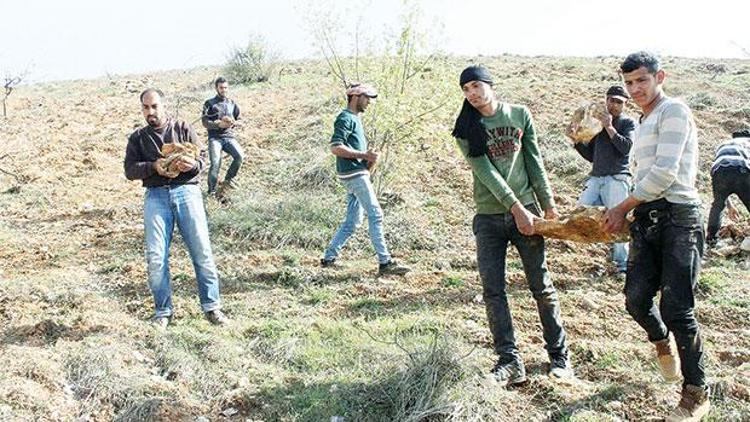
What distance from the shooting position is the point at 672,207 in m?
3.33

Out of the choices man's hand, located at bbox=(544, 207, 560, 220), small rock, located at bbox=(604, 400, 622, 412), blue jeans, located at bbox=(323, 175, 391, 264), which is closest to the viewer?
small rock, located at bbox=(604, 400, 622, 412)

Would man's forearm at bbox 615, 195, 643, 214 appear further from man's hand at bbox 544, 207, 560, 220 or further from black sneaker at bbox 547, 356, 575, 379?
black sneaker at bbox 547, 356, 575, 379

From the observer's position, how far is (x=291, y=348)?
4465 millimetres

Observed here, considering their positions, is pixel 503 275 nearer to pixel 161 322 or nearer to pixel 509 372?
pixel 509 372

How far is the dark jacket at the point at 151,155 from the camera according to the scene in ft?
16.0

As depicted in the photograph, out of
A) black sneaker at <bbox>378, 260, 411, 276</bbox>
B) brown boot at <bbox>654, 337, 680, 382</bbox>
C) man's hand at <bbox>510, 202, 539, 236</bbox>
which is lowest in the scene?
black sneaker at <bbox>378, 260, 411, 276</bbox>

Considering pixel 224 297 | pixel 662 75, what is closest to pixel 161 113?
pixel 224 297

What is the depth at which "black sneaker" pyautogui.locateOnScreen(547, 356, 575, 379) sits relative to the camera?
3.90 m

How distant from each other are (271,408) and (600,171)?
3725 millimetres

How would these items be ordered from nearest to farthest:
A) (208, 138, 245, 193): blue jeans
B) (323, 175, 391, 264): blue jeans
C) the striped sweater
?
the striped sweater → (323, 175, 391, 264): blue jeans → (208, 138, 245, 193): blue jeans

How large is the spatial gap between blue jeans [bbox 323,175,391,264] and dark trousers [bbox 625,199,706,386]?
3.08 meters

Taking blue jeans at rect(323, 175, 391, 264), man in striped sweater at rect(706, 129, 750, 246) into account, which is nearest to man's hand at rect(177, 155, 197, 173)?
blue jeans at rect(323, 175, 391, 264)

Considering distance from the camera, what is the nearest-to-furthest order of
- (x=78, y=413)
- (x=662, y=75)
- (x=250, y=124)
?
(x=662, y=75) < (x=78, y=413) < (x=250, y=124)

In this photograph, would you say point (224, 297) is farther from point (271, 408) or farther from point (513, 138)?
point (513, 138)
